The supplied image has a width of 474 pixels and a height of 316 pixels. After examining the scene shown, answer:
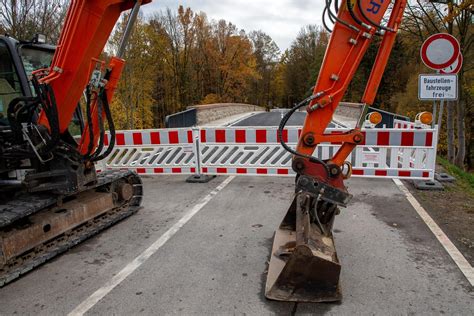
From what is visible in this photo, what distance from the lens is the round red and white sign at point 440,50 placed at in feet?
21.9

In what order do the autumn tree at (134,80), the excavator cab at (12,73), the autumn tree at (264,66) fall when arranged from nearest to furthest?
1. the excavator cab at (12,73)
2. the autumn tree at (134,80)
3. the autumn tree at (264,66)

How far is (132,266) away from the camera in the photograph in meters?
4.19

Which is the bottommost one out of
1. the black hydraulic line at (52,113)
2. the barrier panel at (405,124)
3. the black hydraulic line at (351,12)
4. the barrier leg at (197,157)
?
the barrier leg at (197,157)

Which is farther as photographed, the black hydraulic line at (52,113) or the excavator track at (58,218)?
the black hydraulic line at (52,113)

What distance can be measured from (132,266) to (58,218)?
4.35ft

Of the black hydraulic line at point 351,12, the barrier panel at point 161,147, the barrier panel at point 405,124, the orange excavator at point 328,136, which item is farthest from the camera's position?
the barrier panel at point 405,124

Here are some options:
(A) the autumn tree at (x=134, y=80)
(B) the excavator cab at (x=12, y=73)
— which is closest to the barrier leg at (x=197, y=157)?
(B) the excavator cab at (x=12, y=73)

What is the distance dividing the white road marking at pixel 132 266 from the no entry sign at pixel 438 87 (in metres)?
4.91

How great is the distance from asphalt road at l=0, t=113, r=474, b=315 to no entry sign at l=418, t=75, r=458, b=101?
7.89 ft

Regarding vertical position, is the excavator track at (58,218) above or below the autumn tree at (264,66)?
below

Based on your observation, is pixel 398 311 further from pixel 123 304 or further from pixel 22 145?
pixel 22 145

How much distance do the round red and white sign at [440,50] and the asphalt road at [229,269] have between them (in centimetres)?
283

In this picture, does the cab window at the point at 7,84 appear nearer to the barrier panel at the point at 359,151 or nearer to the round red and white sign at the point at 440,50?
the barrier panel at the point at 359,151

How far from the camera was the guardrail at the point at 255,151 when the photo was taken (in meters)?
7.38
